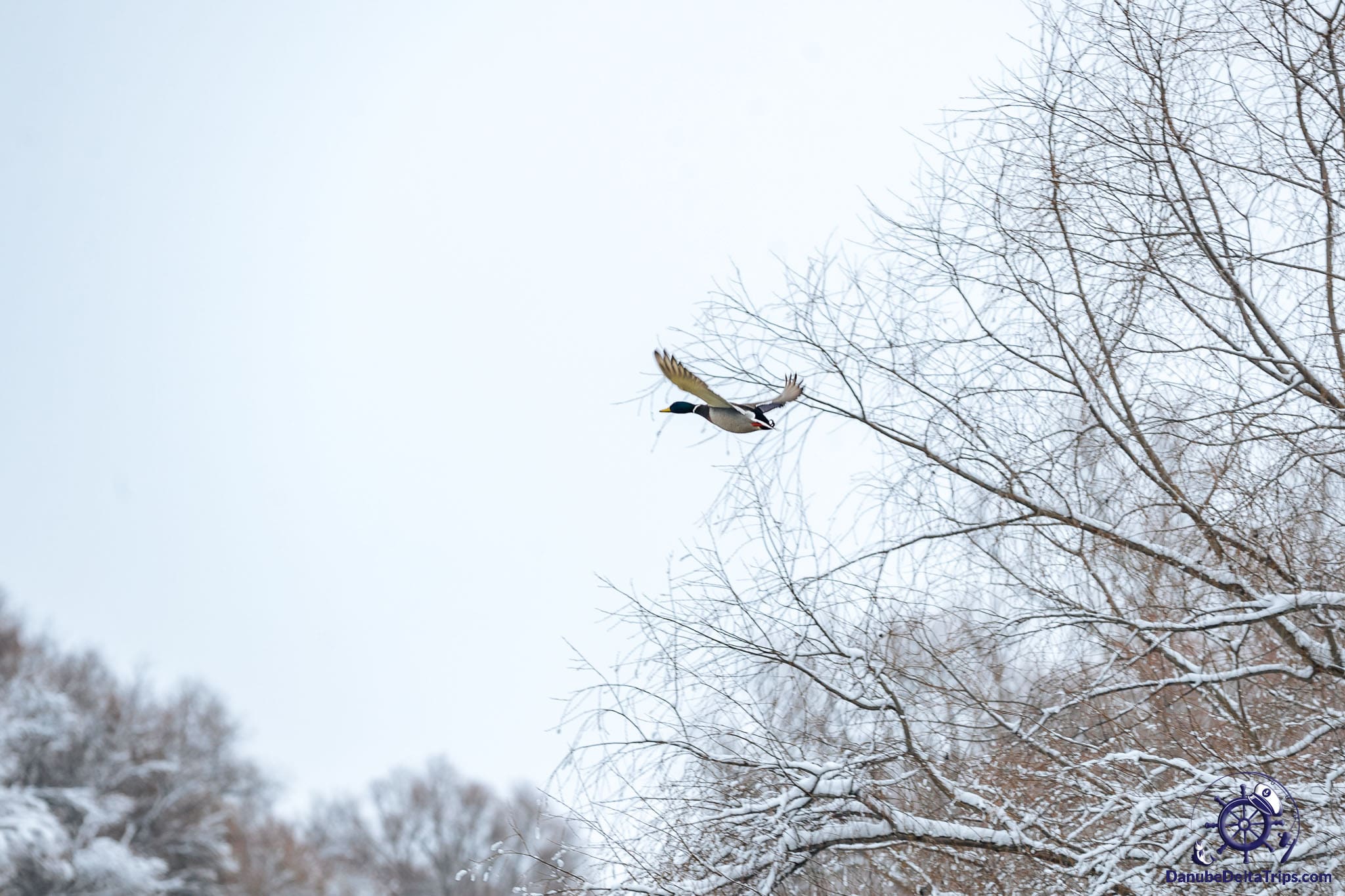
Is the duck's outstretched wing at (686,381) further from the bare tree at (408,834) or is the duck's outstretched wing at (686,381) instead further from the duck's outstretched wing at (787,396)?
the bare tree at (408,834)

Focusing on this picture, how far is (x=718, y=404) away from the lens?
4879mm

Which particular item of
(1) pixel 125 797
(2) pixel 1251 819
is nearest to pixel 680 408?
(2) pixel 1251 819

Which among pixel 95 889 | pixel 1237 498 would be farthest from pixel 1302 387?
pixel 95 889

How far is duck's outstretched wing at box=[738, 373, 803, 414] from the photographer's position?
192 inches

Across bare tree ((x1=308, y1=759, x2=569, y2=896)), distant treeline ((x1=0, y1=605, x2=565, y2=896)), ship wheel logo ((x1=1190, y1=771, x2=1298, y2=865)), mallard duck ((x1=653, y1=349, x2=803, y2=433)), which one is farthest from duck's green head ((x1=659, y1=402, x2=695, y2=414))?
bare tree ((x1=308, y1=759, x2=569, y2=896))

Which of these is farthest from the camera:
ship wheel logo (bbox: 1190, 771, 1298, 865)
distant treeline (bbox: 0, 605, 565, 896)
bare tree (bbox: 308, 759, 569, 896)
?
bare tree (bbox: 308, 759, 569, 896)

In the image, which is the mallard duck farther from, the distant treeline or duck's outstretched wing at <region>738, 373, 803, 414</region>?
the distant treeline

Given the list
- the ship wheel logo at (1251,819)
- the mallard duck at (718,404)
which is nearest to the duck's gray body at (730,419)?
the mallard duck at (718,404)

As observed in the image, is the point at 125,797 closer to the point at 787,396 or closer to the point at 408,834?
the point at 408,834

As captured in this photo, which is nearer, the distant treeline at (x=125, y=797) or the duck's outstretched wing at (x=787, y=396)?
the duck's outstretched wing at (x=787, y=396)

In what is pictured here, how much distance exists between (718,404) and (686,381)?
0.16 metres

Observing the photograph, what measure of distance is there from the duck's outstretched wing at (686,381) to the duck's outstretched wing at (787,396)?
0.15 metres

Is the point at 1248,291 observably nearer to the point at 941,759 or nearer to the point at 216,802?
the point at 941,759

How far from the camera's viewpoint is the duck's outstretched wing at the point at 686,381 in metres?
4.84
